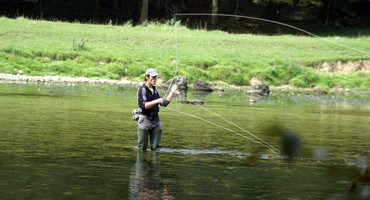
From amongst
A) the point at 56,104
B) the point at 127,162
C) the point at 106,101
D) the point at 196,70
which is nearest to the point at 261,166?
the point at 127,162

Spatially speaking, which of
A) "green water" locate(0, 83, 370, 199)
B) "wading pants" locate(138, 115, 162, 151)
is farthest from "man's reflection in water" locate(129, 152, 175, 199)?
"wading pants" locate(138, 115, 162, 151)

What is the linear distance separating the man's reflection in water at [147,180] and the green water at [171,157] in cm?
1

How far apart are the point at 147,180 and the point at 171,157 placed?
5.68ft

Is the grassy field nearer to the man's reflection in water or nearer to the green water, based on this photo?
the green water

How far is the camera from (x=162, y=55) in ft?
97.5

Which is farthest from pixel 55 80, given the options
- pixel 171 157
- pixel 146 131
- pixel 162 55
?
pixel 171 157

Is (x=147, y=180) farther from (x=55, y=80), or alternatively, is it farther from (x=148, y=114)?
(x=55, y=80)

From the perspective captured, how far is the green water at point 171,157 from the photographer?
6.04 m

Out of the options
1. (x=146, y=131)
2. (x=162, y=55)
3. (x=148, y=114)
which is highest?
(x=162, y=55)

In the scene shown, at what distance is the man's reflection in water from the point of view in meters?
5.83

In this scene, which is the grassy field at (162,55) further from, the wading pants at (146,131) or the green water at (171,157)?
the wading pants at (146,131)

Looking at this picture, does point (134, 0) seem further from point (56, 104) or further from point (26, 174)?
point (26, 174)

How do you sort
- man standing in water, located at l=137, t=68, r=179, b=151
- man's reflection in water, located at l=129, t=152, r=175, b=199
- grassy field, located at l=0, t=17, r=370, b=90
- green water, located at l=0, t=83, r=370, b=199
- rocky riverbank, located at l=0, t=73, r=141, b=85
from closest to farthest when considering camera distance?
man's reflection in water, located at l=129, t=152, r=175, b=199, green water, located at l=0, t=83, r=370, b=199, man standing in water, located at l=137, t=68, r=179, b=151, rocky riverbank, located at l=0, t=73, r=141, b=85, grassy field, located at l=0, t=17, r=370, b=90

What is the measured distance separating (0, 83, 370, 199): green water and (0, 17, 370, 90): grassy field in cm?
1196
